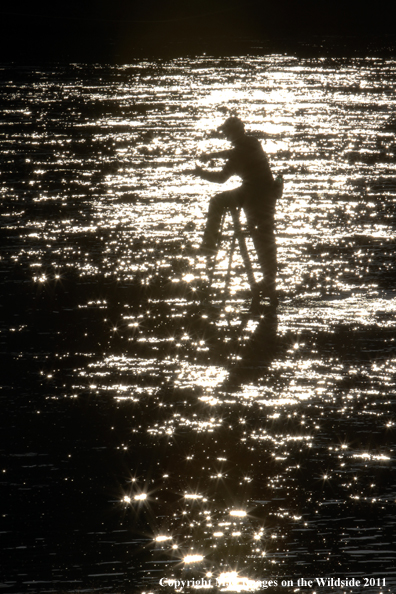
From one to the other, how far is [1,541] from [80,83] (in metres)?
27.1

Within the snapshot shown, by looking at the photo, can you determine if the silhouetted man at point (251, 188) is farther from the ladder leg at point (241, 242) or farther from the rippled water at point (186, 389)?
the rippled water at point (186, 389)

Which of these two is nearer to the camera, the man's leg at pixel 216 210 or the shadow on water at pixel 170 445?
the shadow on water at pixel 170 445

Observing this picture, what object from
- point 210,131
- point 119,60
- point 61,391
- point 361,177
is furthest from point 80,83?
point 61,391

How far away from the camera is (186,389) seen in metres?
7.50

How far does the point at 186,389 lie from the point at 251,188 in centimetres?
306

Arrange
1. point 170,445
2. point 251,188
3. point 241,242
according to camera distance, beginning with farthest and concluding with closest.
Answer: point 241,242, point 251,188, point 170,445

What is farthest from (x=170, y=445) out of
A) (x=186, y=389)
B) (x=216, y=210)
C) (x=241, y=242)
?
(x=216, y=210)

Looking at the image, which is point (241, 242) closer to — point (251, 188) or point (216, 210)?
point (216, 210)

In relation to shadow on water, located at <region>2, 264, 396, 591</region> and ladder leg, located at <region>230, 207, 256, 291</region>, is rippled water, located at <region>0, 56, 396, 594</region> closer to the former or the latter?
shadow on water, located at <region>2, 264, 396, 591</region>

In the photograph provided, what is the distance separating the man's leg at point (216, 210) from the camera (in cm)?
978

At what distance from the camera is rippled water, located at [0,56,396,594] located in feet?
17.2

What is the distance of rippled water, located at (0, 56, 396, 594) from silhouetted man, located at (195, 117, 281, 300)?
0.72m

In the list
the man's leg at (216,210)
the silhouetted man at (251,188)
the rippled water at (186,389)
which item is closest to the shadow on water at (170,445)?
the rippled water at (186,389)

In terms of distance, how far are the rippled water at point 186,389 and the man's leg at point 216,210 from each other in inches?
23.6
